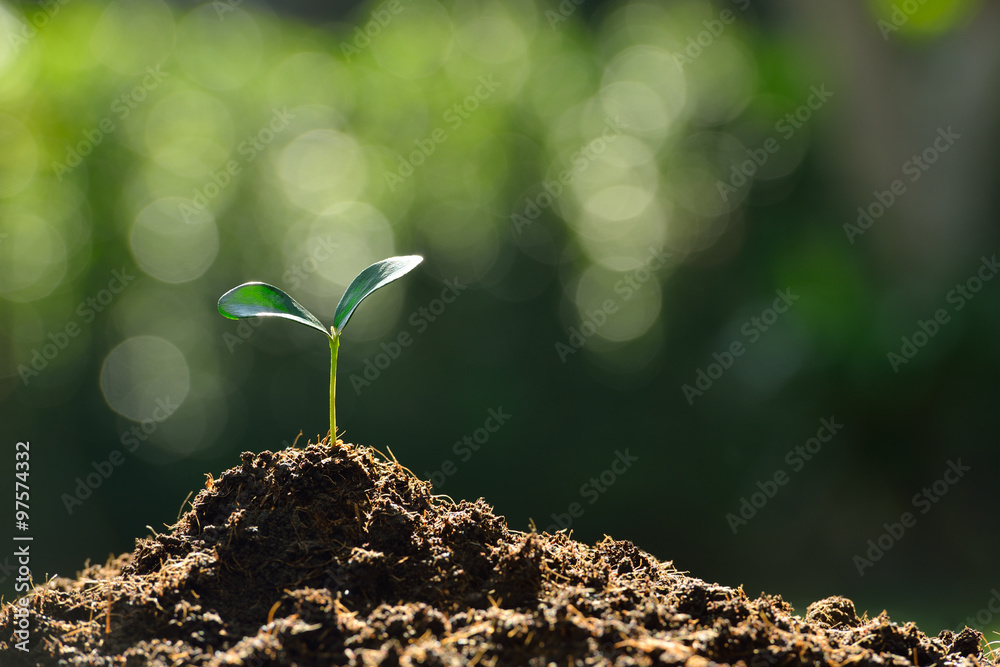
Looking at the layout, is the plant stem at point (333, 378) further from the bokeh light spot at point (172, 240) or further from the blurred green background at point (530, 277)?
the bokeh light spot at point (172, 240)

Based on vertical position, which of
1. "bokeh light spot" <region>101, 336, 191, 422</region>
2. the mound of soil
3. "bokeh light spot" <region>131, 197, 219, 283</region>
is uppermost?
the mound of soil

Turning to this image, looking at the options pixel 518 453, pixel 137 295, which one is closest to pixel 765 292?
pixel 518 453

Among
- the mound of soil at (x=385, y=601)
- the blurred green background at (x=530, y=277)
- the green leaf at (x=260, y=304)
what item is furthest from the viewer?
the blurred green background at (x=530, y=277)

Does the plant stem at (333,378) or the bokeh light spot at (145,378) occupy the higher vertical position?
the plant stem at (333,378)

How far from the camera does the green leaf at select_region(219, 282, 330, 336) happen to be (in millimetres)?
1393

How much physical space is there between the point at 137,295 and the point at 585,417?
2542 mm

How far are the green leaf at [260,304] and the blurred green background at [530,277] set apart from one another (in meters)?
3.00

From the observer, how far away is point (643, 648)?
1.03m

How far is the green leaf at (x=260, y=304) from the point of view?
1.39m

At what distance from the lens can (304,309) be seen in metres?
1.45

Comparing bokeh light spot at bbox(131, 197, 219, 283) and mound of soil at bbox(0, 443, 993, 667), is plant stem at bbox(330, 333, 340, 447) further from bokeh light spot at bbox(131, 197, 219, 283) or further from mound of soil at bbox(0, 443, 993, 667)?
bokeh light spot at bbox(131, 197, 219, 283)

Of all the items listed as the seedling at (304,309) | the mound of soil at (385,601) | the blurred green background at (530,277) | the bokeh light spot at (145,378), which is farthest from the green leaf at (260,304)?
the bokeh light spot at (145,378)

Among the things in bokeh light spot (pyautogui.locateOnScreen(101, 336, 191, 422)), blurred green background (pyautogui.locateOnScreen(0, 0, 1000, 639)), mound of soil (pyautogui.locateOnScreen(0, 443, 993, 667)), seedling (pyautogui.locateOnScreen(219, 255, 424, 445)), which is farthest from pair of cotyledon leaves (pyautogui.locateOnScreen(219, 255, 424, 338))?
bokeh light spot (pyautogui.locateOnScreen(101, 336, 191, 422))

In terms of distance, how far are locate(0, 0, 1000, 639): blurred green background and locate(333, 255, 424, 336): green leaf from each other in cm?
297
